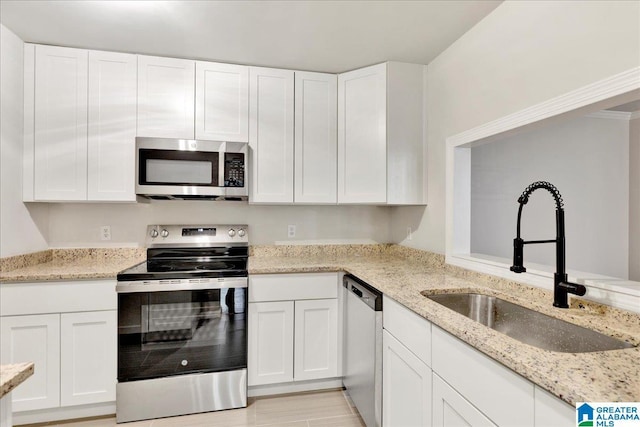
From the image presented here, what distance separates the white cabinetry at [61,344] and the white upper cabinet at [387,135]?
1.87 meters

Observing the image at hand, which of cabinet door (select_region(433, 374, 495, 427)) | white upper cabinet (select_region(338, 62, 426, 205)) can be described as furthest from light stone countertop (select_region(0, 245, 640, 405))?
white upper cabinet (select_region(338, 62, 426, 205))

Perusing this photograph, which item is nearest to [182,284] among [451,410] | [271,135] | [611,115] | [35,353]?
[35,353]

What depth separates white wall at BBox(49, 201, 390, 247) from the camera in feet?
8.35

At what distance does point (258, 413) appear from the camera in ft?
6.97

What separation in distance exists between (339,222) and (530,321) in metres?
1.77

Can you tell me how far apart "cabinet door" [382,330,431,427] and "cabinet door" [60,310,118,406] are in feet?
5.38

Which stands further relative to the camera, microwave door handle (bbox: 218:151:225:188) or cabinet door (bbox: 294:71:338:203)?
cabinet door (bbox: 294:71:338:203)

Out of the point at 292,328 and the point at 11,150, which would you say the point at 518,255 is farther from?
the point at 11,150

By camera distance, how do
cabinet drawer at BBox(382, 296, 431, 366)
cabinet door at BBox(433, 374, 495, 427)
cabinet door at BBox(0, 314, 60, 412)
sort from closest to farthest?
cabinet door at BBox(433, 374, 495, 427)
cabinet drawer at BBox(382, 296, 431, 366)
cabinet door at BBox(0, 314, 60, 412)

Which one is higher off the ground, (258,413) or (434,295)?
(434,295)

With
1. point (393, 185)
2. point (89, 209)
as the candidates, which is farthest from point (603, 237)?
point (89, 209)

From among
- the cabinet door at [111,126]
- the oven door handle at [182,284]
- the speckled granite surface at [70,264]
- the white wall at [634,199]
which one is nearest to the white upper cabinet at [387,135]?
the oven door handle at [182,284]

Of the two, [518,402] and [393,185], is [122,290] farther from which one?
[518,402]

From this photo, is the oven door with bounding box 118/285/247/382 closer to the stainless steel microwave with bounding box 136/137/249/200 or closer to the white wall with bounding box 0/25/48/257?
the stainless steel microwave with bounding box 136/137/249/200
